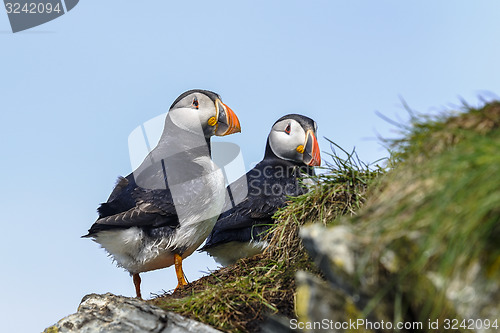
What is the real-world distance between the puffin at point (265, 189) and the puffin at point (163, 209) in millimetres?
219

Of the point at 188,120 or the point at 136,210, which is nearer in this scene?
the point at 136,210

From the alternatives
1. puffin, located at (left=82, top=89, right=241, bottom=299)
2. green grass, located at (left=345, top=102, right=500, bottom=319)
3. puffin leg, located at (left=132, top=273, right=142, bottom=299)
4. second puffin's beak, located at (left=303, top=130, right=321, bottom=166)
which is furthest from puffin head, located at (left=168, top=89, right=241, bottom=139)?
green grass, located at (left=345, top=102, right=500, bottom=319)

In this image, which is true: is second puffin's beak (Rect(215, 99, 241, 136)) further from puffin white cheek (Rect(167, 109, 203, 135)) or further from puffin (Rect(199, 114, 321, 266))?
puffin (Rect(199, 114, 321, 266))

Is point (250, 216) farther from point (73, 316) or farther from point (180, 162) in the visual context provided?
point (73, 316)

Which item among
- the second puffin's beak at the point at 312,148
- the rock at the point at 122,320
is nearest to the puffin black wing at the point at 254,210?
A: the second puffin's beak at the point at 312,148

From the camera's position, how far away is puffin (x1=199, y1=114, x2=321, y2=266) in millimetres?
6805

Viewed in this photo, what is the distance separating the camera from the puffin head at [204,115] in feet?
24.9

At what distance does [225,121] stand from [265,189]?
3.57 ft

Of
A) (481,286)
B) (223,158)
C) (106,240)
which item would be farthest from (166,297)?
(481,286)

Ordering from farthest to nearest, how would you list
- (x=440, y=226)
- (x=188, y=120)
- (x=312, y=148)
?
(x=312, y=148)
(x=188, y=120)
(x=440, y=226)

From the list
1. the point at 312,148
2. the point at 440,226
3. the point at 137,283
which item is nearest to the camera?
the point at 440,226

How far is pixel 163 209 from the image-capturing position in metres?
6.66

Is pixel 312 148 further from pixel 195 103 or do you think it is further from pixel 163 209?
pixel 163 209

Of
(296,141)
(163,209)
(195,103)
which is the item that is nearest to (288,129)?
(296,141)
